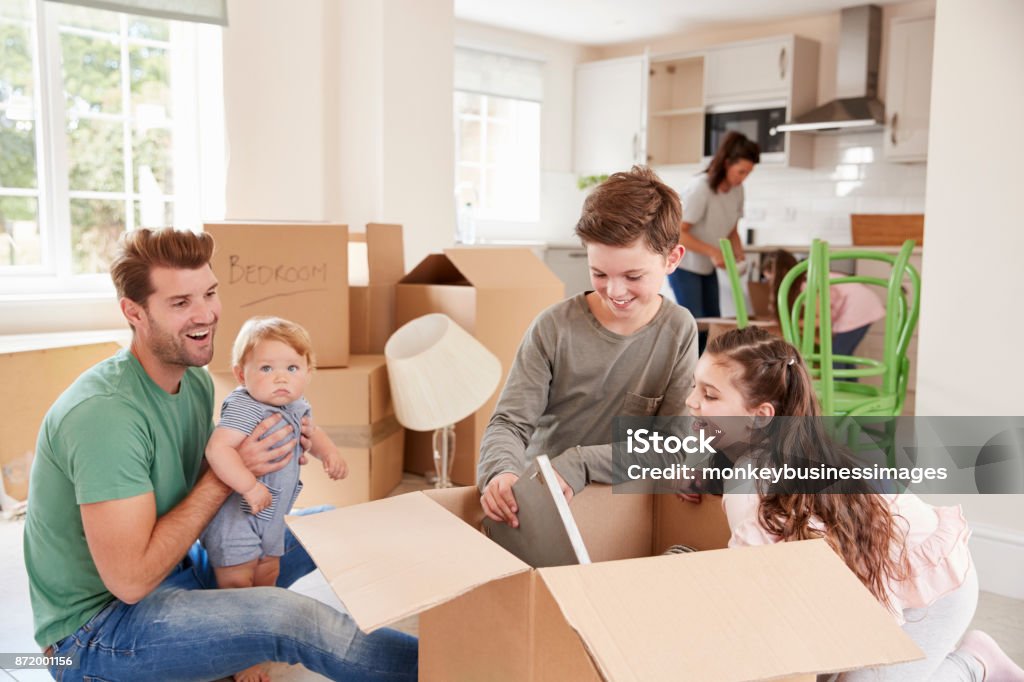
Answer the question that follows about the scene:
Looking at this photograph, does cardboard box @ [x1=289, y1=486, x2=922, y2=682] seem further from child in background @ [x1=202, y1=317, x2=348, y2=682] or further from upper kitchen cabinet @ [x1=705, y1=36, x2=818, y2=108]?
upper kitchen cabinet @ [x1=705, y1=36, x2=818, y2=108]

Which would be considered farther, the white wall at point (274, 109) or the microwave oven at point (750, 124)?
the microwave oven at point (750, 124)

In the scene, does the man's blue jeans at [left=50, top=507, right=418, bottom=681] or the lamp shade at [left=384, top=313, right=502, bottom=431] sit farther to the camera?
the lamp shade at [left=384, top=313, right=502, bottom=431]

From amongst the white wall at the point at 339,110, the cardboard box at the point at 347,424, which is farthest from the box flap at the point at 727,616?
the white wall at the point at 339,110

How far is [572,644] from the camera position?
0.81 meters

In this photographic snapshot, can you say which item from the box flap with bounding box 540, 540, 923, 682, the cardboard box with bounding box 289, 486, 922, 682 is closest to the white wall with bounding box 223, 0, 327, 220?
the cardboard box with bounding box 289, 486, 922, 682

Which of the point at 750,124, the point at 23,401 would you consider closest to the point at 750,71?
the point at 750,124

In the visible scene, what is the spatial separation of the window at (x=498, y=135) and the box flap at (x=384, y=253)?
2.84 meters

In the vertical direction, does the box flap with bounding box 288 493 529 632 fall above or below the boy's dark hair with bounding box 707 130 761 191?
below

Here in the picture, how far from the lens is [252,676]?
64.2 inches

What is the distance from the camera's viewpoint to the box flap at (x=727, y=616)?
30.2 inches

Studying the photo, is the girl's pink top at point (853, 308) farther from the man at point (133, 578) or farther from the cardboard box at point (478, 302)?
the man at point (133, 578)

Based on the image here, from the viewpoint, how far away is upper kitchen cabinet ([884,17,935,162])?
5.34 metres

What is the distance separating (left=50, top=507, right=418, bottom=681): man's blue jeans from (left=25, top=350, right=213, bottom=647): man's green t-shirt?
0.18 feet

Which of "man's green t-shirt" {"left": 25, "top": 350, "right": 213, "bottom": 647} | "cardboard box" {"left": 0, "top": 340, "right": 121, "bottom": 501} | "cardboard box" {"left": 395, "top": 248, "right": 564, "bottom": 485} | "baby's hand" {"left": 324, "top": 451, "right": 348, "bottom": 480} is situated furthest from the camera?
"cardboard box" {"left": 395, "top": 248, "right": 564, "bottom": 485}
